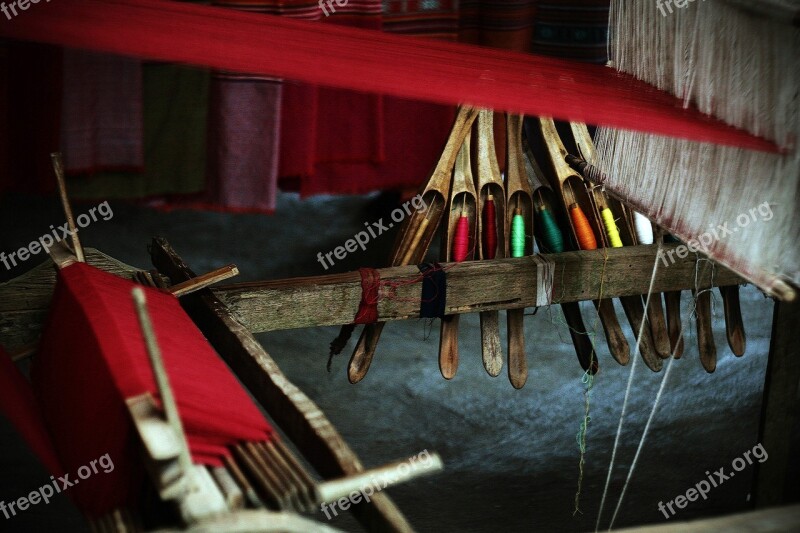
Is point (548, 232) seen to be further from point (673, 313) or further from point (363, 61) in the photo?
point (363, 61)

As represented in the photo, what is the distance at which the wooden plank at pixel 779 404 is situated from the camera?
129 inches

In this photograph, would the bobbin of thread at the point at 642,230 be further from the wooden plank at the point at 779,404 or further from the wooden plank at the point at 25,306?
the wooden plank at the point at 25,306

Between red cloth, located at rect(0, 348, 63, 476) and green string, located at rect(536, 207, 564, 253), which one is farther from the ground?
green string, located at rect(536, 207, 564, 253)

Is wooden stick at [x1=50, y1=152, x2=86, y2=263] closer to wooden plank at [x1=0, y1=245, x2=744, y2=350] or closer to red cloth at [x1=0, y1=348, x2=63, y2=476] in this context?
wooden plank at [x1=0, y1=245, x2=744, y2=350]

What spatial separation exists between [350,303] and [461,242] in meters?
0.50

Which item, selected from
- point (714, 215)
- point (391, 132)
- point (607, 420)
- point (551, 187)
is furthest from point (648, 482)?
point (391, 132)

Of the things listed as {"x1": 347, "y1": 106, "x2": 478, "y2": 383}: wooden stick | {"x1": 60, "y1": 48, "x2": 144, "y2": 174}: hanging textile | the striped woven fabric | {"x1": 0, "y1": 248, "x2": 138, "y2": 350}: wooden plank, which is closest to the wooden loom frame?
{"x1": 0, "y1": 248, "x2": 138, "y2": 350}: wooden plank

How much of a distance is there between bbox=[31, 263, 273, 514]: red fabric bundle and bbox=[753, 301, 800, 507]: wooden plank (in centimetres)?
205

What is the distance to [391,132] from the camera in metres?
5.98

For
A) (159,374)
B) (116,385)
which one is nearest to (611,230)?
(116,385)

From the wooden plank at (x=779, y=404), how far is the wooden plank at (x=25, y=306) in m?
2.36

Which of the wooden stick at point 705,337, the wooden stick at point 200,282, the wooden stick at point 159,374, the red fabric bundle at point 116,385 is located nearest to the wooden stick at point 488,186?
the wooden stick at point 705,337

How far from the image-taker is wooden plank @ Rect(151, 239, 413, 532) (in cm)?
188

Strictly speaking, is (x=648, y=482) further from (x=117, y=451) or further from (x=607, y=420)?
(x=117, y=451)
